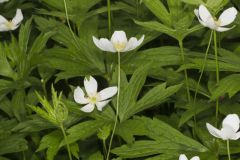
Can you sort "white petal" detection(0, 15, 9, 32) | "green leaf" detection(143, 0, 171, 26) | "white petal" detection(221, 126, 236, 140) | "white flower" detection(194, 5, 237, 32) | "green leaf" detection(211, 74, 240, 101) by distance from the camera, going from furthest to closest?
1. "white petal" detection(0, 15, 9, 32)
2. "green leaf" detection(143, 0, 171, 26)
3. "green leaf" detection(211, 74, 240, 101)
4. "white flower" detection(194, 5, 237, 32)
5. "white petal" detection(221, 126, 236, 140)

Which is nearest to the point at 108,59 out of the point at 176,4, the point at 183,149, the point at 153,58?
the point at 153,58

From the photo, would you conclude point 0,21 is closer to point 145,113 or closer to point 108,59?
point 108,59

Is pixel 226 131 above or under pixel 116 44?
under

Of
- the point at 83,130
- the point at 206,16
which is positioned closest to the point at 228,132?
the point at 206,16

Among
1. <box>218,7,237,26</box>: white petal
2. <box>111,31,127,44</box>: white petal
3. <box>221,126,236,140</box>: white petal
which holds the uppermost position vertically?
<box>218,7,237,26</box>: white petal

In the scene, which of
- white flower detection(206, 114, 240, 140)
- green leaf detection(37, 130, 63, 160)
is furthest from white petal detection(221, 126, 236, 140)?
green leaf detection(37, 130, 63, 160)

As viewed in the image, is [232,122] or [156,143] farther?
[156,143]

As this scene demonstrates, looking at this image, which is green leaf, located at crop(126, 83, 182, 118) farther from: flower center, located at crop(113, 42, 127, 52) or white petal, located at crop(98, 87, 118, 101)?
flower center, located at crop(113, 42, 127, 52)

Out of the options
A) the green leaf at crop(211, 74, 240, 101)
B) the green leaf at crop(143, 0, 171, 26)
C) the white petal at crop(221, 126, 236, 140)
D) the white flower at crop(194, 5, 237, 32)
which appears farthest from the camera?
the green leaf at crop(143, 0, 171, 26)

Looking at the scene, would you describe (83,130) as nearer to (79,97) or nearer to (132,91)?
(79,97)
